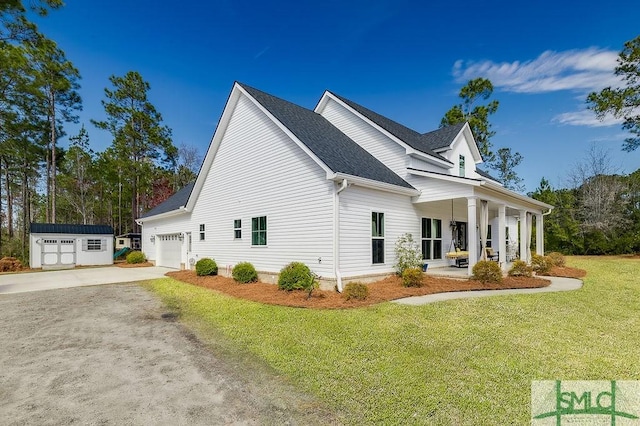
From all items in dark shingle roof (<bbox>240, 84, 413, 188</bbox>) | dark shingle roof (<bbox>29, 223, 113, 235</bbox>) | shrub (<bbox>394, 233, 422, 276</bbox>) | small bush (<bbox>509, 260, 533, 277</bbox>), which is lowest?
small bush (<bbox>509, 260, 533, 277</bbox>)

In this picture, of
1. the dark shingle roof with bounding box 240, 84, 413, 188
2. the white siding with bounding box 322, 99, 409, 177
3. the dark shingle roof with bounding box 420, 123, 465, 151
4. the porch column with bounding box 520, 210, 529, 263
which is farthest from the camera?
the dark shingle roof with bounding box 420, 123, 465, 151

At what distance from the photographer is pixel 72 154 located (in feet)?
107

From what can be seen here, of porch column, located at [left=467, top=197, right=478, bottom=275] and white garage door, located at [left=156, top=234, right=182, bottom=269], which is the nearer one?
porch column, located at [left=467, top=197, right=478, bottom=275]

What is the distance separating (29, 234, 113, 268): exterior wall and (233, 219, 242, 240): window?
53.6ft

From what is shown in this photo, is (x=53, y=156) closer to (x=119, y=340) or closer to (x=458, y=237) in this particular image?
(x=119, y=340)

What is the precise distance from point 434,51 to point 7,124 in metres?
29.4

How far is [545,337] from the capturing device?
511cm

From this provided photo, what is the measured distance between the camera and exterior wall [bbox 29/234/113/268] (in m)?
20.5

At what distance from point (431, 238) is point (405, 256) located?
9.16 ft

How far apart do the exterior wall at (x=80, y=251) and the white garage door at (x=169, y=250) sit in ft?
16.9

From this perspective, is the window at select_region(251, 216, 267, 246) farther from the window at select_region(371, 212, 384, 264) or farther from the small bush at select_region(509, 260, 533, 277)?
the small bush at select_region(509, 260, 533, 277)

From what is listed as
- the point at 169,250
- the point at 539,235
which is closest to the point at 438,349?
the point at 539,235

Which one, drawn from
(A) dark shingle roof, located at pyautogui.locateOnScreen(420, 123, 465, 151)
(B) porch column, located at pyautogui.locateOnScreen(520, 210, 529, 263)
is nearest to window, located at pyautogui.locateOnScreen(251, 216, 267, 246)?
(A) dark shingle roof, located at pyautogui.locateOnScreen(420, 123, 465, 151)

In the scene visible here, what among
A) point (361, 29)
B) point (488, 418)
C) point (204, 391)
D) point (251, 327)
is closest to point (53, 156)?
point (361, 29)
